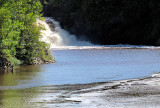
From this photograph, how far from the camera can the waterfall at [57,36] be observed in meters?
78.2

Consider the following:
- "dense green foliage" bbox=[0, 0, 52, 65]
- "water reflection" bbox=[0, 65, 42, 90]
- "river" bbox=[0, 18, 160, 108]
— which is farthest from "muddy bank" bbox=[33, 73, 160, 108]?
"dense green foliage" bbox=[0, 0, 52, 65]

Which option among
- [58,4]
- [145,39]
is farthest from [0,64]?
[58,4]

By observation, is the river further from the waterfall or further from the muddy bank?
the waterfall

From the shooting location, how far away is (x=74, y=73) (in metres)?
29.9

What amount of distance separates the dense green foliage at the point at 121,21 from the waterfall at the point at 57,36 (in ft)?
9.67

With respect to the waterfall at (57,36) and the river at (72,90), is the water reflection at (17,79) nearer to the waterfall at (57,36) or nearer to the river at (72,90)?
the river at (72,90)

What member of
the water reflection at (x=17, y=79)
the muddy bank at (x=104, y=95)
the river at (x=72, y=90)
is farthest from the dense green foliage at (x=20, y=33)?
the muddy bank at (x=104, y=95)

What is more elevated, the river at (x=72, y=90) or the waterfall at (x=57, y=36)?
the waterfall at (x=57, y=36)

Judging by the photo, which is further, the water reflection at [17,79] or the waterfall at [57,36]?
the waterfall at [57,36]

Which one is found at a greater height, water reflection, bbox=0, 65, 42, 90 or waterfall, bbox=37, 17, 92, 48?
waterfall, bbox=37, 17, 92, 48

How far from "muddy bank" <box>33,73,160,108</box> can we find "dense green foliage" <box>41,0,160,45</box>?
2120 inches

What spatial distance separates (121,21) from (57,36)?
12.3 m

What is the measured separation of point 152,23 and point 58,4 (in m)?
22.4

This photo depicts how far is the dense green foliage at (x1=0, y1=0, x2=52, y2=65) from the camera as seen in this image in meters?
32.5
